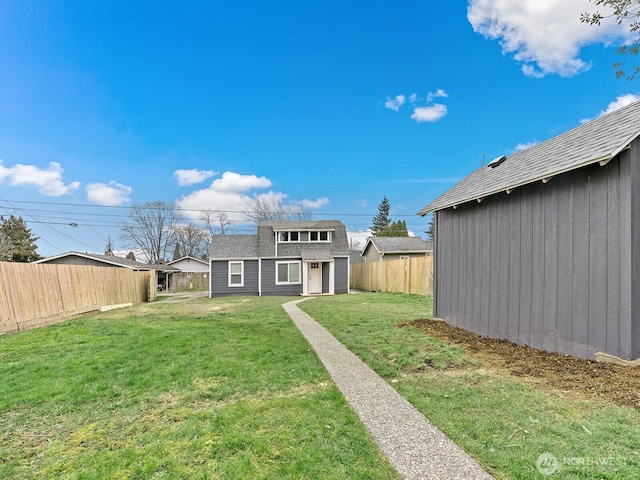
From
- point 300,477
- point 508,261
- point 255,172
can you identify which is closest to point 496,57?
point 508,261

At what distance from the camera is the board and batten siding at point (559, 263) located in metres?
4.34

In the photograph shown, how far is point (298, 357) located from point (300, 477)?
3.29 meters

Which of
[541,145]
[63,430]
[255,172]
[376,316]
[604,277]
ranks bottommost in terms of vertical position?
[376,316]

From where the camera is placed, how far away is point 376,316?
384 inches

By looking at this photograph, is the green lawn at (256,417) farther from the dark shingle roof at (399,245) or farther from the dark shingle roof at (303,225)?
the dark shingle roof at (399,245)

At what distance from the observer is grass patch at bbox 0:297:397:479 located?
239 cm

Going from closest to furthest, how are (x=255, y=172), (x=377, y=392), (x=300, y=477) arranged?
(x=300, y=477), (x=377, y=392), (x=255, y=172)

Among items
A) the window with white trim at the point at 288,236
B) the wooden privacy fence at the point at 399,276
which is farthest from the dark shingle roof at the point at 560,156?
the window with white trim at the point at 288,236

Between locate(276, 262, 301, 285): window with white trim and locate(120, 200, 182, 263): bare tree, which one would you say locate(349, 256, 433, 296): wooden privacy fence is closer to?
locate(276, 262, 301, 285): window with white trim

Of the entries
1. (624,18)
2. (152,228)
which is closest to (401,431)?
(624,18)

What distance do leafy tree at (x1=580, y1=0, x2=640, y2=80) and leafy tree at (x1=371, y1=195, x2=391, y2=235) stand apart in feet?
161

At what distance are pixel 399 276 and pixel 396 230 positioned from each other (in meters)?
31.1

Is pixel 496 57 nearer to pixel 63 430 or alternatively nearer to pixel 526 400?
pixel 526 400

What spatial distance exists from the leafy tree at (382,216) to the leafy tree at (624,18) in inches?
1936
